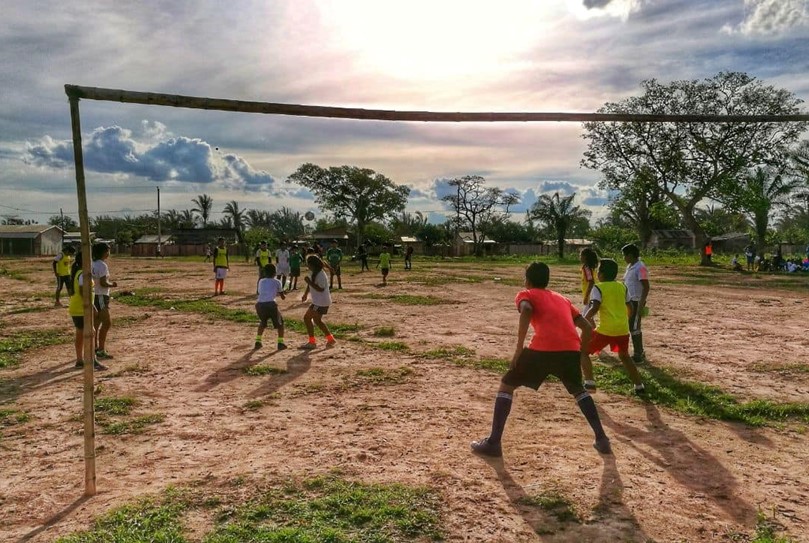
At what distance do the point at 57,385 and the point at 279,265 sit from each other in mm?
10630

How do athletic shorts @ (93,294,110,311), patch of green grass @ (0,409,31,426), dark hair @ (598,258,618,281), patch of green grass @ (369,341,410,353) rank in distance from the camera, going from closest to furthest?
patch of green grass @ (0,409,31,426), dark hair @ (598,258,618,281), athletic shorts @ (93,294,110,311), patch of green grass @ (369,341,410,353)

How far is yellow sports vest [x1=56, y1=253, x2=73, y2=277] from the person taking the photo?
14586 mm

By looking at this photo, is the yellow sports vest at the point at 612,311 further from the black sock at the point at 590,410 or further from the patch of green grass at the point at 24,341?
the patch of green grass at the point at 24,341

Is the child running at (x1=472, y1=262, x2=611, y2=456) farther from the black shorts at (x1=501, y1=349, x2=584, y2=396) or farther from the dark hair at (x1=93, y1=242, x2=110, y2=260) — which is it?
the dark hair at (x1=93, y1=242, x2=110, y2=260)

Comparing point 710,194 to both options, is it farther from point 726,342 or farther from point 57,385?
point 57,385

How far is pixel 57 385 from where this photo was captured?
722cm

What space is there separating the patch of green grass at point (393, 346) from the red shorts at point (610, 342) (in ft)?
11.6

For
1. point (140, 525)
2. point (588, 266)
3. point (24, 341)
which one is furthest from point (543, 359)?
point (24, 341)

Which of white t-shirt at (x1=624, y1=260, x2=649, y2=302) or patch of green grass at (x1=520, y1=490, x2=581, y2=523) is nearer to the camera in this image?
patch of green grass at (x1=520, y1=490, x2=581, y2=523)

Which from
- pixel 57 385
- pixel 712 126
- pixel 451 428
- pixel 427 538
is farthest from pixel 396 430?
pixel 712 126

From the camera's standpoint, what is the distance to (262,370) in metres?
7.88

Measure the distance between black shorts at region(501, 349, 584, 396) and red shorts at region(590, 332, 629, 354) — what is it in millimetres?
1909

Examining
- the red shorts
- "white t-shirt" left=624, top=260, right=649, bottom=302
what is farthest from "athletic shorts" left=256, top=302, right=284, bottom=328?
"white t-shirt" left=624, top=260, right=649, bottom=302

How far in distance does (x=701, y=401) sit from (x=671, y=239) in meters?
81.5
